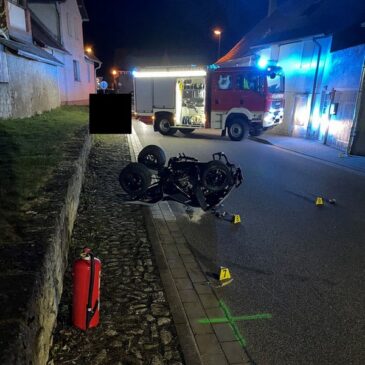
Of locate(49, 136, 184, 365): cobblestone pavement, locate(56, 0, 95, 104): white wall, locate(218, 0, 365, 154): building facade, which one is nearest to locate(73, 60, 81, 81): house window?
locate(56, 0, 95, 104): white wall

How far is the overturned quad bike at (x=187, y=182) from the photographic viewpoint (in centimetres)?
644

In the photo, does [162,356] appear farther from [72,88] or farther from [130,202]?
[72,88]

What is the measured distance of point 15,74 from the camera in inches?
497

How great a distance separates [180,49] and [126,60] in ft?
31.6

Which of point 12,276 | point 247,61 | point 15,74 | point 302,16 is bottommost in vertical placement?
point 12,276

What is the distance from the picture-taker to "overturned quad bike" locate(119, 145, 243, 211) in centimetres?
644

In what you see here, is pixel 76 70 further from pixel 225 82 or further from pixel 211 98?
pixel 225 82

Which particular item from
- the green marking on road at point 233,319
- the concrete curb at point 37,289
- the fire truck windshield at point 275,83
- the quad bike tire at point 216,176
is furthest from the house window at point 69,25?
the green marking on road at point 233,319

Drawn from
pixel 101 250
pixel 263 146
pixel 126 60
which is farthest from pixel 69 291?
pixel 126 60

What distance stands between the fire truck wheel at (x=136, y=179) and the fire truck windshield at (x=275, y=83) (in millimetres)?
10859

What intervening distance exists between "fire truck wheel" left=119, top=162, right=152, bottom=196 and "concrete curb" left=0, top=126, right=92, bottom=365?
107 inches

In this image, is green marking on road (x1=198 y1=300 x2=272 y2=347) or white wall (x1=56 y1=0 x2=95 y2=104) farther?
white wall (x1=56 y1=0 x2=95 y2=104)

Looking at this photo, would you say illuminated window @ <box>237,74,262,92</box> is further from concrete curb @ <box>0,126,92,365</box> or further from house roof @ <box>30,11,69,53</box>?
concrete curb @ <box>0,126,92,365</box>

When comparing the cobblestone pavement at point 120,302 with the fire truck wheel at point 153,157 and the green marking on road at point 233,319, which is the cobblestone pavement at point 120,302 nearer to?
the green marking on road at point 233,319
